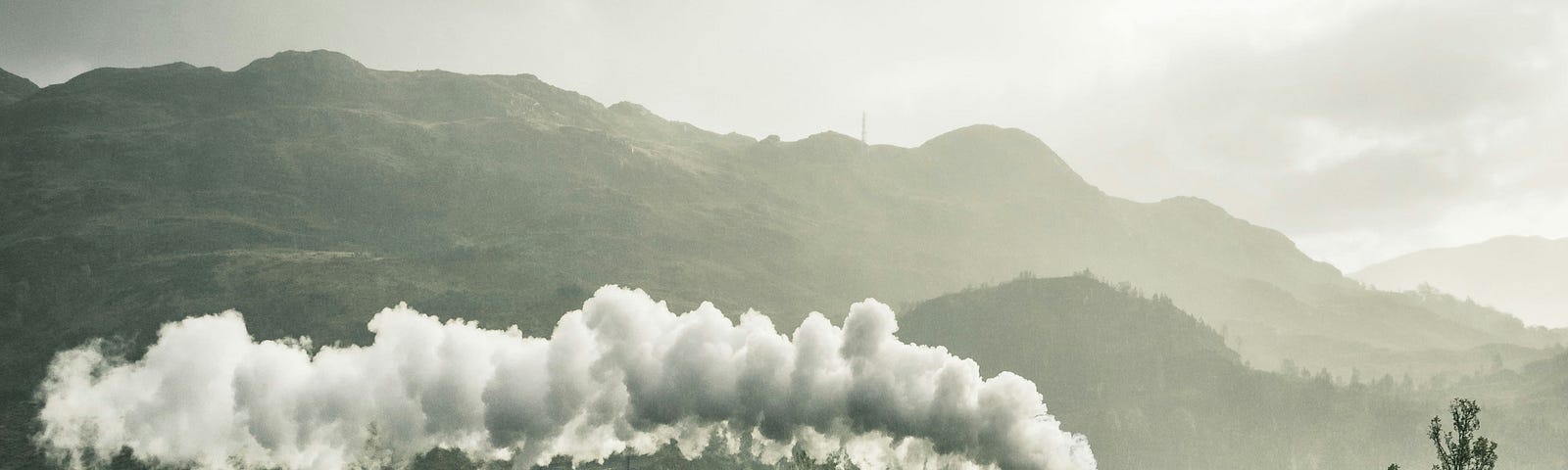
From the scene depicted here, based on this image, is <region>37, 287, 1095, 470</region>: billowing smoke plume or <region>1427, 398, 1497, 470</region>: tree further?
<region>37, 287, 1095, 470</region>: billowing smoke plume

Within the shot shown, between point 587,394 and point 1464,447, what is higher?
point 1464,447

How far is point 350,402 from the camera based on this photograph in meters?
59.1

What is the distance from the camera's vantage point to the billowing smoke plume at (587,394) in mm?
59625

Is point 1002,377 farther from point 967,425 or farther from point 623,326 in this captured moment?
point 623,326

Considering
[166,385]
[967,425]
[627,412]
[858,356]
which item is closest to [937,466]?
[967,425]

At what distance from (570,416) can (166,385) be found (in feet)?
72.6

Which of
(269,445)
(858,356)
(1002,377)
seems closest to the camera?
(269,445)

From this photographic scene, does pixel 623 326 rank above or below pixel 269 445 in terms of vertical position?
above

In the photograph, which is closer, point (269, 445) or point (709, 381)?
point (269, 445)

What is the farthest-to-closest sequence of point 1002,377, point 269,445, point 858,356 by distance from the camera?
point 858,356, point 1002,377, point 269,445

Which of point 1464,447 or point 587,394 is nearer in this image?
point 1464,447

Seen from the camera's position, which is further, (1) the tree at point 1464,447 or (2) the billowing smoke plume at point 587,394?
(2) the billowing smoke plume at point 587,394

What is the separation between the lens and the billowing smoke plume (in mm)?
59625

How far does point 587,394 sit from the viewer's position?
2445 inches
